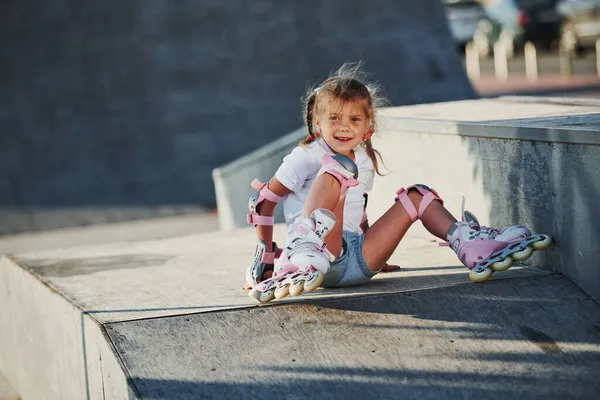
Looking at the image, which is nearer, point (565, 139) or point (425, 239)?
point (565, 139)

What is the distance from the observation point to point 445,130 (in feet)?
19.7

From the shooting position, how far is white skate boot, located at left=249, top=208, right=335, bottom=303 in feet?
15.1

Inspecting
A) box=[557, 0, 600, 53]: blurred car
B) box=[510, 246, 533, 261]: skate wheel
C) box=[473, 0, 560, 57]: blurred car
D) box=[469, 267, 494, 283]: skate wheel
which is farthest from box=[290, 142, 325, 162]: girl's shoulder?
box=[473, 0, 560, 57]: blurred car

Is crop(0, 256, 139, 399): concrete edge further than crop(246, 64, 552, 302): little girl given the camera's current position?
No

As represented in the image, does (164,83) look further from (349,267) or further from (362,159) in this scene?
(349,267)

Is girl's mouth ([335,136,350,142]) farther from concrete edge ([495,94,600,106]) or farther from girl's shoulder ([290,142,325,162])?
concrete edge ([495,94,600,106])

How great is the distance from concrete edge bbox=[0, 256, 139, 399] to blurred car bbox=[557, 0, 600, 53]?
19.9 metres

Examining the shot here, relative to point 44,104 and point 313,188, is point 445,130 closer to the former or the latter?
point 313,188

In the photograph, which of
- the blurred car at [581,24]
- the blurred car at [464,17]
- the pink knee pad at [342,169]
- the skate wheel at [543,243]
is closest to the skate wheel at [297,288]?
the pink knee pad at [342,169]

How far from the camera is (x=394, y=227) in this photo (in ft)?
16.6

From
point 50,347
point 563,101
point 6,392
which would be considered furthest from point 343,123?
point 6,392

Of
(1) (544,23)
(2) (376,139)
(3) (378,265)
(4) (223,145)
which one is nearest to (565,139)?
(3) (378,265)

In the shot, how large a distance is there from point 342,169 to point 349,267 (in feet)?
1.70

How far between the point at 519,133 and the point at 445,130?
0.84m
